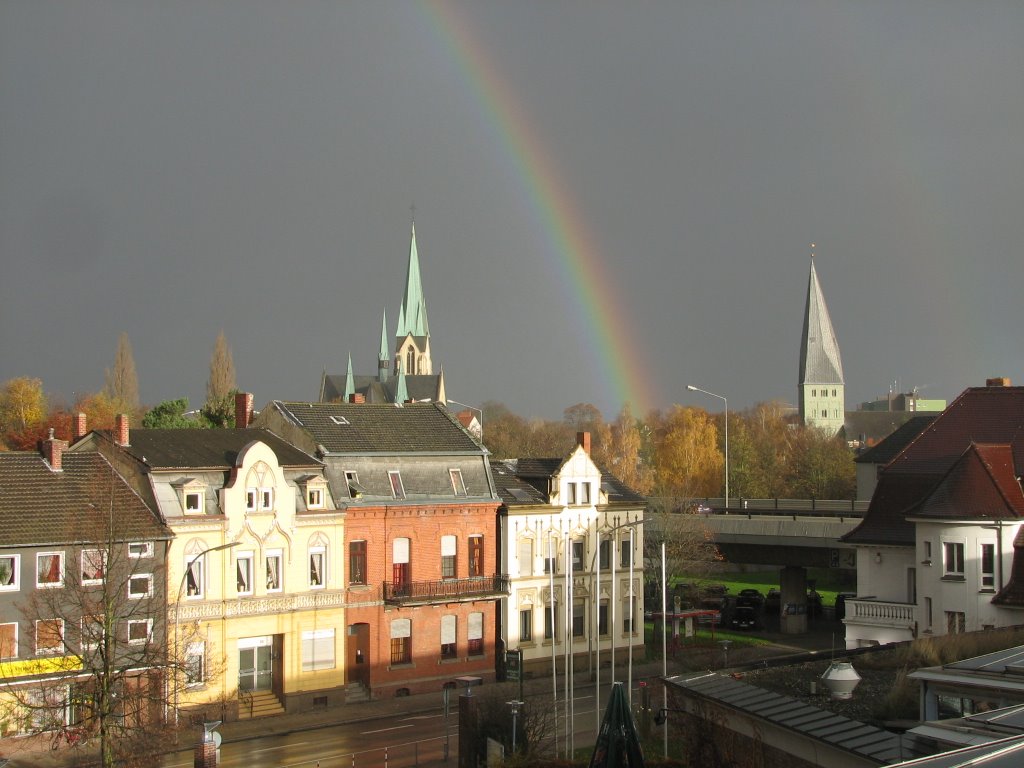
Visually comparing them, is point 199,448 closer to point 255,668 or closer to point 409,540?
point 255,668

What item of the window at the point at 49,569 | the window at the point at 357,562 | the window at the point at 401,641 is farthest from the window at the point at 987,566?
the window at the point at 49,569

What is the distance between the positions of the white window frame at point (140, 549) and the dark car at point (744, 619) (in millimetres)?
40043

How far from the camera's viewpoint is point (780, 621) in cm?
7600

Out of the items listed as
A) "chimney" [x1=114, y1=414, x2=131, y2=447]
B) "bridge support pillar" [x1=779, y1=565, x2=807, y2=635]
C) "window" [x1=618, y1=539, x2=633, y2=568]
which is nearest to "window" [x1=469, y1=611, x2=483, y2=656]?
"window" [x1=618, y1=539, x2=633, y2=568]

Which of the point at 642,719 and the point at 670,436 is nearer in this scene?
the point at 642,719

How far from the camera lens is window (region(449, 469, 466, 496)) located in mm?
59647

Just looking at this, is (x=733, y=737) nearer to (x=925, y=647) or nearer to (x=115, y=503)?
(x=925, y=647)

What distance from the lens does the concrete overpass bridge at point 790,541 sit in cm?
7038

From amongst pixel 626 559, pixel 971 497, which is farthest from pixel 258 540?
pixel 971 497

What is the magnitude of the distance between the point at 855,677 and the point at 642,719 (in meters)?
14.9

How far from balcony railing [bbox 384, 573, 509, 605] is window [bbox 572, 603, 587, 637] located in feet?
15.9

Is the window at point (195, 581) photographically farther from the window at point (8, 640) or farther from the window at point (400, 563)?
the window at point (400, 563)

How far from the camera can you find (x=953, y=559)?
158ft

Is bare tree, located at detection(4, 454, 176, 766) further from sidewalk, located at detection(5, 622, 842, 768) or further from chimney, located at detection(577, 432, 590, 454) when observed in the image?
chimney, located at detection(577, 432, 590, 454)
